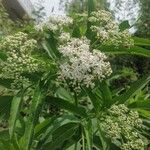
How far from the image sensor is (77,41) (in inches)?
79.5

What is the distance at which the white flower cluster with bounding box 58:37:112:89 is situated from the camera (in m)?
1.93

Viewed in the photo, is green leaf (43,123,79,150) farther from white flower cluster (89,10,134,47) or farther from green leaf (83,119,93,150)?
white flower cluster (89,10,134,47)

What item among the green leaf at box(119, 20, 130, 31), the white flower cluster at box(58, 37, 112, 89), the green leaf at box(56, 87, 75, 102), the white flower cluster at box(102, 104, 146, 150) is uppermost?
the green leaf at box(119, 20, 130, 31)

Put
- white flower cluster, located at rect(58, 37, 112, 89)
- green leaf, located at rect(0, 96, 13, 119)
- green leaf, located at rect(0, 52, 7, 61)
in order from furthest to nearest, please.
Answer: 1. green leaf, located at rect(0, 96, 13, 119)
2. green leaf, located at rect(0, 52, 7, 61)
3. white flower cluster, located at rect(58, 37, 112, 89)

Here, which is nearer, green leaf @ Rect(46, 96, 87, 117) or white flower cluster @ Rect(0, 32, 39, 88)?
white flower cluster @ Rect(0, 32, 39, 88)

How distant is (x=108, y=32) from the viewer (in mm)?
2119

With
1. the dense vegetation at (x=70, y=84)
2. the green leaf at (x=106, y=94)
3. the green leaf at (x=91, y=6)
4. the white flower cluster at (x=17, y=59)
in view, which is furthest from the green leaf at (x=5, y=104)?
the green leaf at (x=91, y=6)

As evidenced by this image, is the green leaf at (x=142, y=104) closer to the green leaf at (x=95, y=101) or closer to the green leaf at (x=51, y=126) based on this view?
the green leaf at (x=95, y=101)

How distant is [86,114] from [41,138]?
24 cm

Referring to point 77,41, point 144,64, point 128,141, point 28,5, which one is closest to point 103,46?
point 77,41

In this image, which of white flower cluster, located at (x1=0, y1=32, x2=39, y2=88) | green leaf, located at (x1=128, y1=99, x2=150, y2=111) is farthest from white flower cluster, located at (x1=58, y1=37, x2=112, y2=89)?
green leaf, located at (x1=128, y1=99, x2=150, y2=111)

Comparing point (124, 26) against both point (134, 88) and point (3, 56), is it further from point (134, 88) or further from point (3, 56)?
point (3, 56)

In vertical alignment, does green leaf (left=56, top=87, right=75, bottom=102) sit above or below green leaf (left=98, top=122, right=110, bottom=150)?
above

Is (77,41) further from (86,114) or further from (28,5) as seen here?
(28,5)
